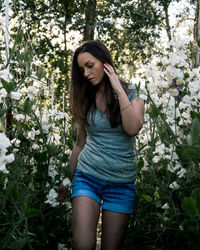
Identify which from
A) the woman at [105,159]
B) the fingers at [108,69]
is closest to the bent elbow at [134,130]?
the woman at [105,159]

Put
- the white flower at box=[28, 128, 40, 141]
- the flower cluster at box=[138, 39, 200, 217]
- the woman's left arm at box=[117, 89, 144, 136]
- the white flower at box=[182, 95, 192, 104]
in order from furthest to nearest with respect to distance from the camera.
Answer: the white flower at box=[28, 128, 40, 141] < the woman's left arm at box=[117, 89, 144, 136] < the white flower at box=[182, 95, 192, 104] < the flower cluster at box=[138, 39, 200, 217]

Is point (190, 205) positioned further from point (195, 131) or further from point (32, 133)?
point (32, 133)

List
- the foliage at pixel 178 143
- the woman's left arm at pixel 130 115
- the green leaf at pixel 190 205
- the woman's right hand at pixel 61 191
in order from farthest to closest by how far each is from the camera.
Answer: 1. the woman's right hand at pixel 61 191
2. the woman's left arm at pixel 130 115
3. the foliage at pixel 178 143
4. the green leaf at pixel 190 205

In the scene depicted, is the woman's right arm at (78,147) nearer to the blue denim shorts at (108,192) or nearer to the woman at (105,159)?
the woman at (105,159)

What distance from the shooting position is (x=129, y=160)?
2.10 metres

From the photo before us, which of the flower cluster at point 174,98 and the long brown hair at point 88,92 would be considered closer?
the flower cluster at point 174,98

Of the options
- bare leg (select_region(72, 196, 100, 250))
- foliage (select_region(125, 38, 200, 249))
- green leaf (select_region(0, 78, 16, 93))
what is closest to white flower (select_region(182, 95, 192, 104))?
foliage (select_region(125, 38, 200, 249))

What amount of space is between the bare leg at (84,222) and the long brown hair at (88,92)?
1.52 feet

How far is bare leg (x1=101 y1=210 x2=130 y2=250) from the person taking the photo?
201cm

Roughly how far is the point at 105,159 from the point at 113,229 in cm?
38

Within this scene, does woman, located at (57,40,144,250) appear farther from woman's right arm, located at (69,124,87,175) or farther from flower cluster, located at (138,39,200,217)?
flower cluster, located at (138,39,200,217)

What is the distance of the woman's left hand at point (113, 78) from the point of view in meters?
2.03

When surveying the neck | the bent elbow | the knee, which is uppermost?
the neck

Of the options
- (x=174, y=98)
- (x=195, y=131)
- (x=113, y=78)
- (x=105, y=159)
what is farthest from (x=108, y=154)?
(x=195, y=131)
